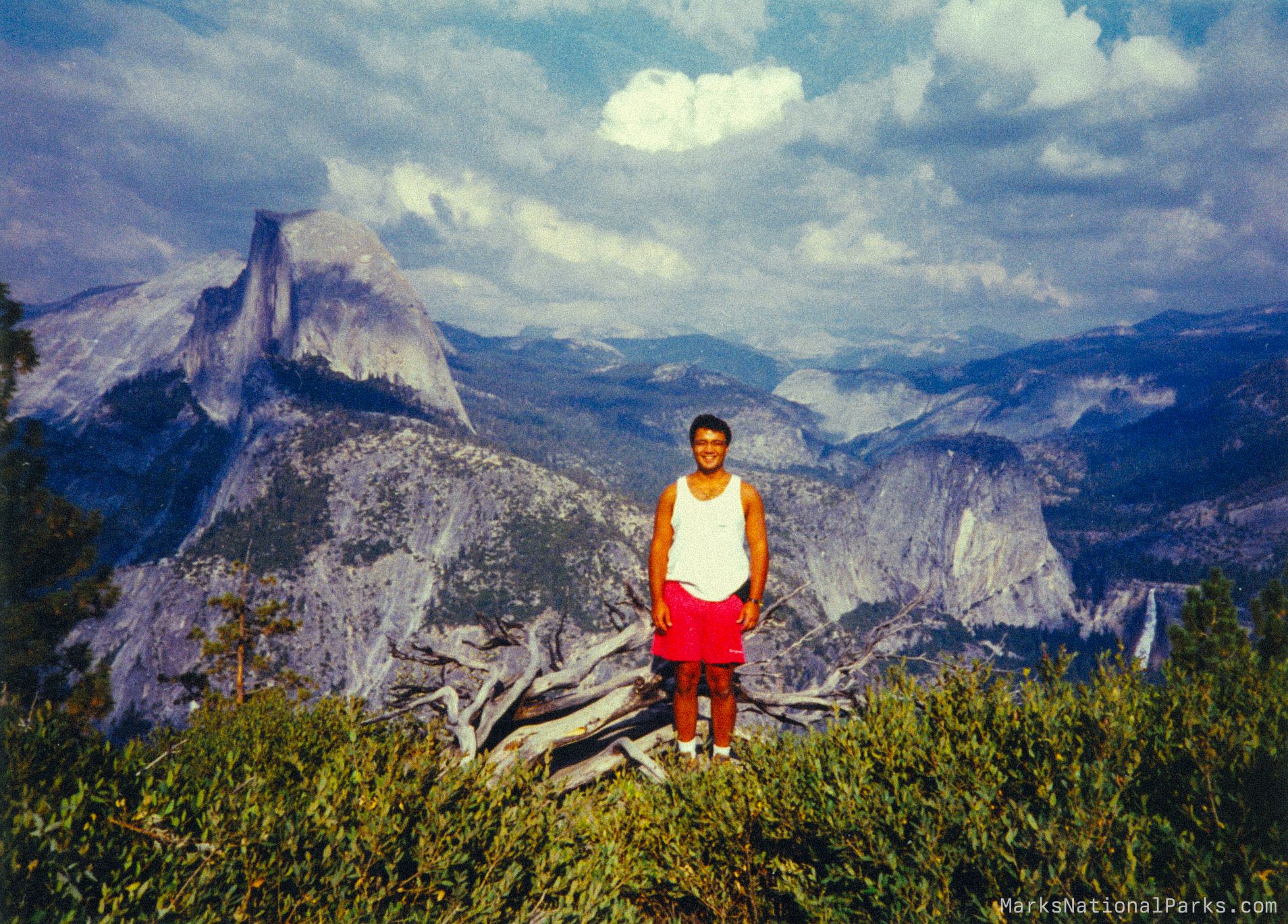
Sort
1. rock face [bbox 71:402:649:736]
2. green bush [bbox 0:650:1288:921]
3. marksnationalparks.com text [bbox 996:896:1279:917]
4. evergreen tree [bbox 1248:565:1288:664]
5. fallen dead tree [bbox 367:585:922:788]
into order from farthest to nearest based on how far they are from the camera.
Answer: rock face [bbox 71:402:649:736] → evergreen tree [bbox 1248:565:1288:664] → fallen dead tree [bbox 367:585:922:788] → green bush [bbox 0:650:1288:921] → marksnationalparks.com text [bbox 996:896:1279:917]

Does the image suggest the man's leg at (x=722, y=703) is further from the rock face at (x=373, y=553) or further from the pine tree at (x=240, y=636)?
the rock face at (x=373, y=553)

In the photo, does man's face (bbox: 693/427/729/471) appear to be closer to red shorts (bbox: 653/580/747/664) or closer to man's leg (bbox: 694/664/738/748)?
red shorts (bbox: 653/580/747/664)

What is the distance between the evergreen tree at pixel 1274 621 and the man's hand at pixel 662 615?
3035 centimetres

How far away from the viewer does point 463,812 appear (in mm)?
5133

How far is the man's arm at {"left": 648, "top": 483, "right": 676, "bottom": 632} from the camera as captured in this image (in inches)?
300

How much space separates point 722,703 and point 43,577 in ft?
95.9

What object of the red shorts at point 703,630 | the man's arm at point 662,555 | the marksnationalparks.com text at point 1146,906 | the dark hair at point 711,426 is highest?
the dark hair at point 711,426

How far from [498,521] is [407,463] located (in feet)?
115

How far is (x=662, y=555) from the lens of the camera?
25.4 ft

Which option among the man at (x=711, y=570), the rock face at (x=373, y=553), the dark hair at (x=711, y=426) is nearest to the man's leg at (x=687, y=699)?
the man at (x=711, y=570)

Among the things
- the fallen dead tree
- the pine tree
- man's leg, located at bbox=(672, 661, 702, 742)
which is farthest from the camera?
the pine tree

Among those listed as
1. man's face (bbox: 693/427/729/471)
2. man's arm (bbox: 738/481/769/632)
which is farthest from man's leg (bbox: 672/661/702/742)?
man's face (bbox: 693/427/729/471)

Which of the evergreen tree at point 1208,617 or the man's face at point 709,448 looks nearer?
the man's face at point 709,448

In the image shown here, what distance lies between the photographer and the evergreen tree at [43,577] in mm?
21281
